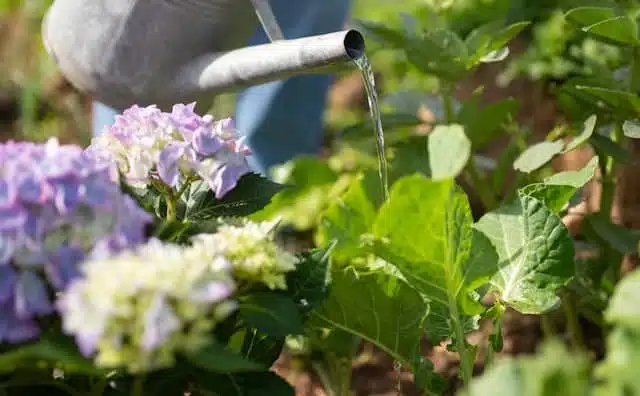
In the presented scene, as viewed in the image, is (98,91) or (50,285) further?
(98,91)

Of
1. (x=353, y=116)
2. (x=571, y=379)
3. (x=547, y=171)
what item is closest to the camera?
(x=571, y=379)

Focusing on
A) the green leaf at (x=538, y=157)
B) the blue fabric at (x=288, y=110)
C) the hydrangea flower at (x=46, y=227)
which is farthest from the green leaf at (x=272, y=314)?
the blue fabric at (x=288, y=110)

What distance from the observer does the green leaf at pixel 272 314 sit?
85cm

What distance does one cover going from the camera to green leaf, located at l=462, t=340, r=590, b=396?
0.65 meters

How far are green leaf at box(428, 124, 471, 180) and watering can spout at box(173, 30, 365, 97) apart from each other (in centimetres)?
18

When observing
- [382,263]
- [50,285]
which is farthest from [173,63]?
[50,285]

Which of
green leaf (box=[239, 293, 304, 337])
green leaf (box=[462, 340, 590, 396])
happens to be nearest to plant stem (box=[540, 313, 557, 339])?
green leaf (box=[239, 293, 304, 337])

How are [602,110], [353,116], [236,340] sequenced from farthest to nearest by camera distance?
[353,116]
[602,110]
[236,340]

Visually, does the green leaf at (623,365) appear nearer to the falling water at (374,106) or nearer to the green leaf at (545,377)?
the green leaf at (545,377)

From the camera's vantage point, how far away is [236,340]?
3.46 feet

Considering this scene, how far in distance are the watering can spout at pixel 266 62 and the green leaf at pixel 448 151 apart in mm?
177

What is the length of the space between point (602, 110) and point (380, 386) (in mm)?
487

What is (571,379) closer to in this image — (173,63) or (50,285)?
(50,285)

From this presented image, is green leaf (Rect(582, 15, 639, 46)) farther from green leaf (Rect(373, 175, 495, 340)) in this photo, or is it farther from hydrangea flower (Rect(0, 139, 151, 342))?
hydrangea flower (Rect(0, 139, 151, 342))
